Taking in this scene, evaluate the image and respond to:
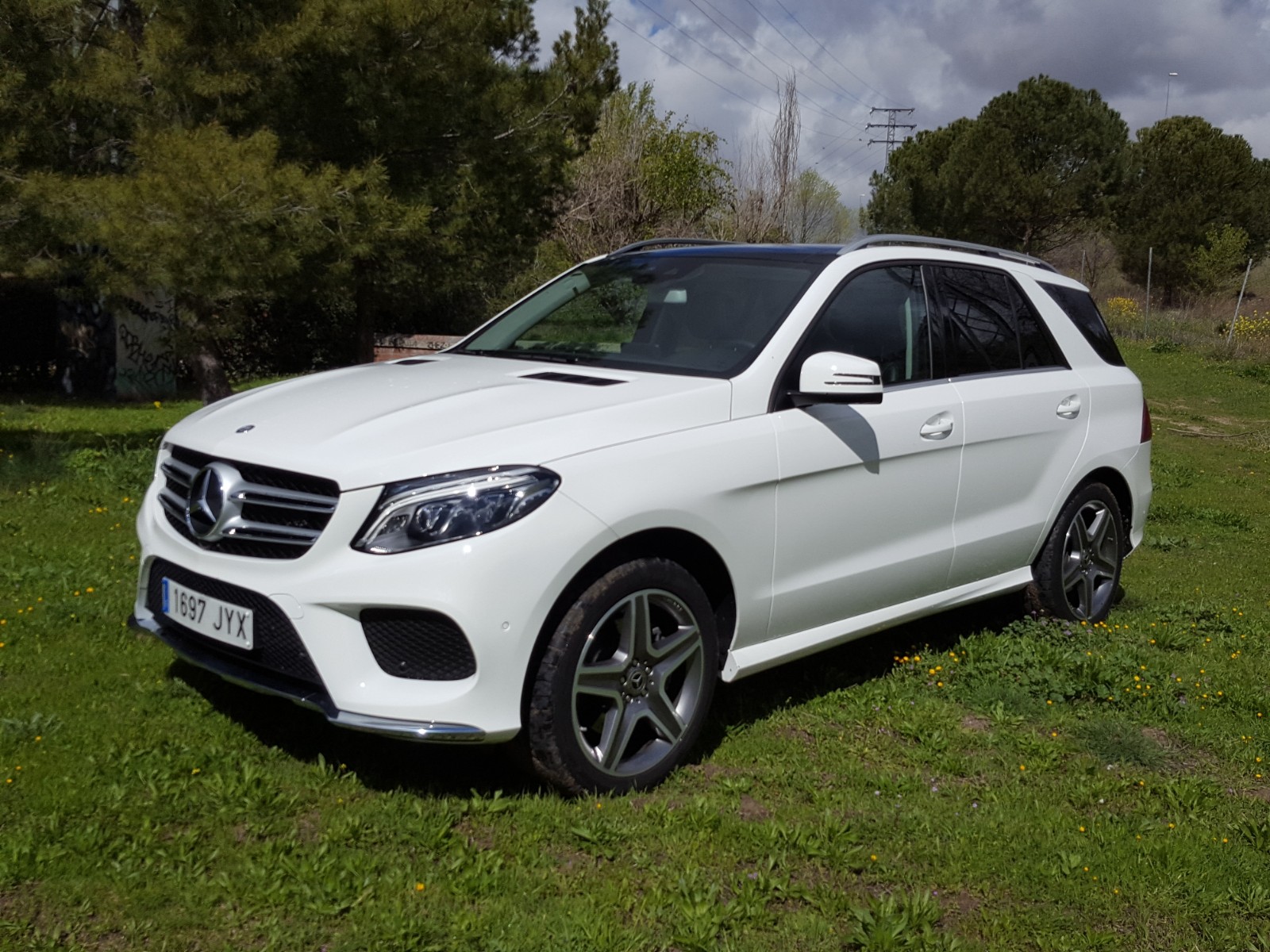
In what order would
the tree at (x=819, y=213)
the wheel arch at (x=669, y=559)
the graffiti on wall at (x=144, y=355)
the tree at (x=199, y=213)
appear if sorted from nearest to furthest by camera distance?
the wheel arch at (x=669, y=559) < the tree at (x=199, y=213) < the graffiti on wall at (x=144, y=355) < the tree at (x=819, y=213)

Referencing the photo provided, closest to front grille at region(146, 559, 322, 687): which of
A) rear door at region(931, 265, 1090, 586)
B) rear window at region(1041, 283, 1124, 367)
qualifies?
rear door at region(931, 265, 1090, 586)

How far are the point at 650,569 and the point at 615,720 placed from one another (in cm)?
48

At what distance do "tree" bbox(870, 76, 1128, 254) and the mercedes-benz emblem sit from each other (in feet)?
144

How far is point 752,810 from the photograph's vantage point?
13.3 feet

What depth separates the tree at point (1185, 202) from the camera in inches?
1719

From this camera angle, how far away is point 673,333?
4891 mm

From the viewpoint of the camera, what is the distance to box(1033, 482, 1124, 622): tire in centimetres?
598

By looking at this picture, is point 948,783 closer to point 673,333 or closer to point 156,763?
point 673,333

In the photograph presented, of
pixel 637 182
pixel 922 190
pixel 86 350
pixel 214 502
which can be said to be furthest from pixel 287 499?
pixel 922 190

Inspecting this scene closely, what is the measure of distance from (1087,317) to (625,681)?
3614 millimetres

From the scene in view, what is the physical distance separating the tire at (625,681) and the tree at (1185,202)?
43162mm

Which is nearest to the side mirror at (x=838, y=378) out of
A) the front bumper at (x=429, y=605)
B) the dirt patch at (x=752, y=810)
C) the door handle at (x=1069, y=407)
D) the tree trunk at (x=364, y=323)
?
the front bumper at (x=429, y=605)

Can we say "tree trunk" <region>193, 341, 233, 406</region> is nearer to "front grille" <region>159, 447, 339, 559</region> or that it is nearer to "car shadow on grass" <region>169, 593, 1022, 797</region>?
"car shadow on grass" <region>169, 593, 1022, 797</region>

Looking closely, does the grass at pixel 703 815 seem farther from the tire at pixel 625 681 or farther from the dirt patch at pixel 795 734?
the tire at pixel 625 681
